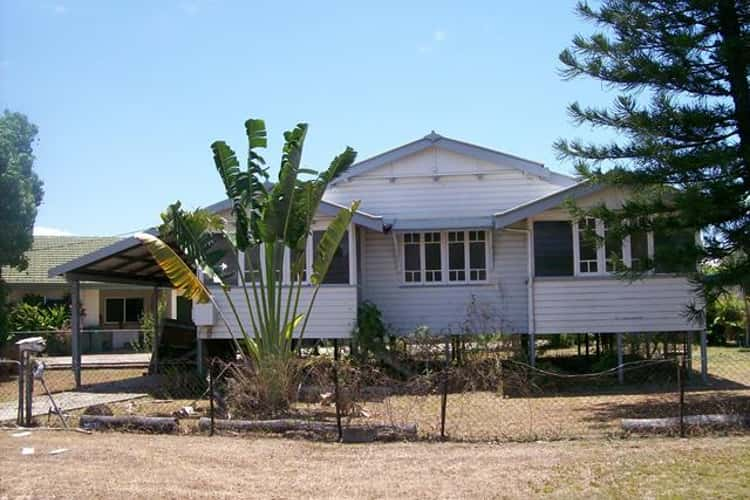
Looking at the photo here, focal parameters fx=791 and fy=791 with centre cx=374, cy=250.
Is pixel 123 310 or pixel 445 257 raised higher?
pixel 445 257

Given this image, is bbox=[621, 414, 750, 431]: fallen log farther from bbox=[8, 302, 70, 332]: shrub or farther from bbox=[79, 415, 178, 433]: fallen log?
bbox=[8, 302, 70, 332]: shrub

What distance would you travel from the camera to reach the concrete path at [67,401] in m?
14.3

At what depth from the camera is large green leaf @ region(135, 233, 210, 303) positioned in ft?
45.5

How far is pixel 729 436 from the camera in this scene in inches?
407

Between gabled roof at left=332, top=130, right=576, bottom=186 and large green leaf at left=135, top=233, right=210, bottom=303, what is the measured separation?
7032 mm

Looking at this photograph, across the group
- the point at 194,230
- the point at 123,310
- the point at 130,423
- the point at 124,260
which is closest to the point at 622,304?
the point at 194,230

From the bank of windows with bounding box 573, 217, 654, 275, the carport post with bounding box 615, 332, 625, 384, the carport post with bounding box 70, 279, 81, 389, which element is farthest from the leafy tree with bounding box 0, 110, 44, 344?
the carport post with bounding box 615, 332, 625, 384

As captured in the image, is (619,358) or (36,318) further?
(36,318)

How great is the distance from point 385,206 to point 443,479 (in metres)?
12.5

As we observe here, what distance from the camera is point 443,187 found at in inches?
794

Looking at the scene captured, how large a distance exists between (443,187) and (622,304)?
→ 5.33m

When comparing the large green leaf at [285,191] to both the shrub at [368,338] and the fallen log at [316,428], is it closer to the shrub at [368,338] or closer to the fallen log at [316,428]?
the fallen log at [316,428]

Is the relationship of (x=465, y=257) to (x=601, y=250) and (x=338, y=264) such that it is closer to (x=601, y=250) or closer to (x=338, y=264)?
(x=338, y=264)

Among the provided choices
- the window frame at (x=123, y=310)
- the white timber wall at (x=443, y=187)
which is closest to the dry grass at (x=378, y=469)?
the white timber wall at (x=443, y=187)
